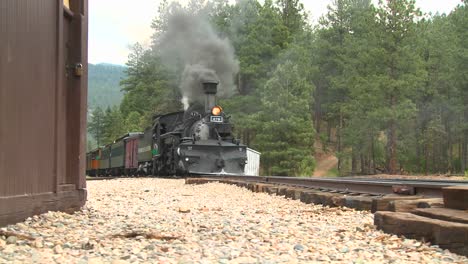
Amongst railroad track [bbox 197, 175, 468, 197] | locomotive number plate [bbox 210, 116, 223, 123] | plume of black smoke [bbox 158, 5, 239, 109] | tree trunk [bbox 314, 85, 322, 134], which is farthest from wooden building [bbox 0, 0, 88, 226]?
tree trunk [bbox 314, 85, 322, 134]

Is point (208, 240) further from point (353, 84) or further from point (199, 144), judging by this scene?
point (353, 84)

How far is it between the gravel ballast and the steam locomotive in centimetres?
1432

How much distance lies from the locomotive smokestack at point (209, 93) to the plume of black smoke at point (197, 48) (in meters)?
3.33

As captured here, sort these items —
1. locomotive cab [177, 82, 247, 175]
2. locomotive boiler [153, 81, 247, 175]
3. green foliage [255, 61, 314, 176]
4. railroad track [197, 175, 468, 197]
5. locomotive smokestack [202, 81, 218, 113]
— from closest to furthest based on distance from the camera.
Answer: railroad track [197, 175, 468, 197] → locomotive cab [177, 82, 247, 175] → locomotive boiler [153, 81, 247, 175] → locomotive smokestack [202, 81, 218, 113] → green foliage [255, 61, 314, 176]

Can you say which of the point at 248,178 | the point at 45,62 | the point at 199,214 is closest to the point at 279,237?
the point at 199,214

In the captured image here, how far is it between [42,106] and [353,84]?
124 feet

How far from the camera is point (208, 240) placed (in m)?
5.19

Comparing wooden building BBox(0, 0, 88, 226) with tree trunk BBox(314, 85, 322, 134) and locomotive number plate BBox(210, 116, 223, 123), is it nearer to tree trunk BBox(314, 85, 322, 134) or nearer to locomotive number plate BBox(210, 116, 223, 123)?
locomotive number plate BBox(210, 116, 223, 123)

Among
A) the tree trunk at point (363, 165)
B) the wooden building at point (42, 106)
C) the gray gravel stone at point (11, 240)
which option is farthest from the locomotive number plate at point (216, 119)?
the tree trunk at point (363, 165)

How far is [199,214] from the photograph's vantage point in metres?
7.78

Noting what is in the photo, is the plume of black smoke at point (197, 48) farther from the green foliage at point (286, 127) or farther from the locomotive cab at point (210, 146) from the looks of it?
the green foliage at point (286, 127)

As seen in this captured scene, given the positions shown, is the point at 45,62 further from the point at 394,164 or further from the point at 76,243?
the point at 394,164

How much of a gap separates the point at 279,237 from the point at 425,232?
1.35m

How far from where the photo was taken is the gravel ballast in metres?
4.26
